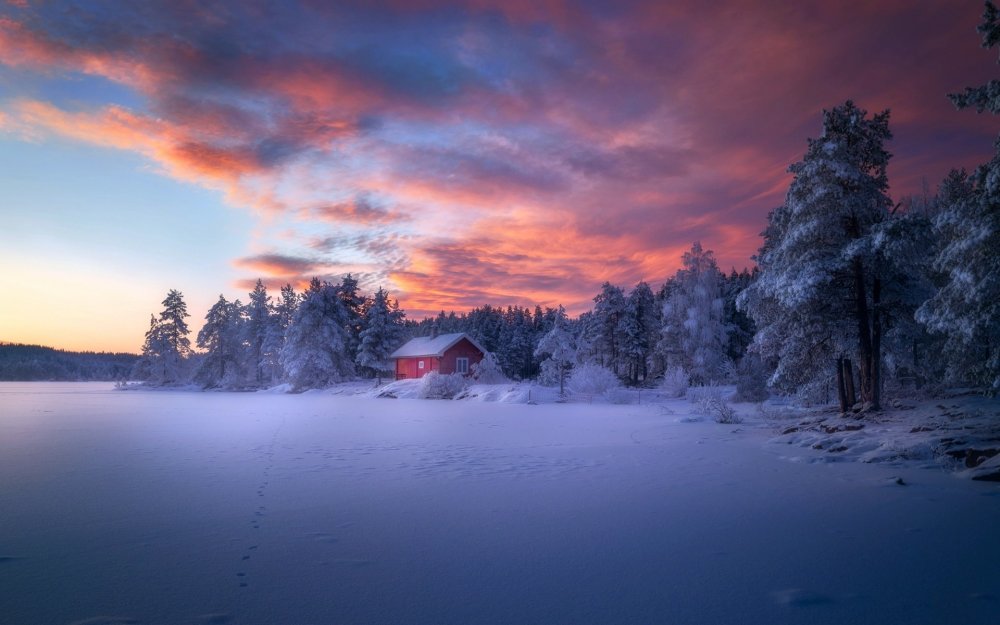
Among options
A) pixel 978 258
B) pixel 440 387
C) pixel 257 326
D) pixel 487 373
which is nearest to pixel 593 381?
pixel 487 373

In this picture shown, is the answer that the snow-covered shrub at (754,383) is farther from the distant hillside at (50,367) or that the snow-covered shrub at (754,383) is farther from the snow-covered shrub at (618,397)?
the distant hillside at (50,367)

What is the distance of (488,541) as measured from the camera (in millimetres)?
5309

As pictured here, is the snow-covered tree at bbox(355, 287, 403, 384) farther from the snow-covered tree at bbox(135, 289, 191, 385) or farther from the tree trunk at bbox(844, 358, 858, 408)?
the tree trunk at bbox(844, 358, 858, 408)

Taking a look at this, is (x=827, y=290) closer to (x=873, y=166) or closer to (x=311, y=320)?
(x=873, y=166)

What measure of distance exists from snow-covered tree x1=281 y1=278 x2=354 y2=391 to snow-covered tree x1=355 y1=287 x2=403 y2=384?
2.84 meters

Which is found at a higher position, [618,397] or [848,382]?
[848,382]

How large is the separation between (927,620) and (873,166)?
55.3ft

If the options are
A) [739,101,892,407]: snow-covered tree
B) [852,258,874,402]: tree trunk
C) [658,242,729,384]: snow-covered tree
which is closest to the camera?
[739,101,892,407]: snow-covered tree

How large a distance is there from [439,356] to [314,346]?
13842mm

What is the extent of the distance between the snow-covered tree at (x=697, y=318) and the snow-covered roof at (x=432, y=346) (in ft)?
64.6

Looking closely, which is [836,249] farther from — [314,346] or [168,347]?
[168,347]

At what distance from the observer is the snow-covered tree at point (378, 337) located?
58.9 meters

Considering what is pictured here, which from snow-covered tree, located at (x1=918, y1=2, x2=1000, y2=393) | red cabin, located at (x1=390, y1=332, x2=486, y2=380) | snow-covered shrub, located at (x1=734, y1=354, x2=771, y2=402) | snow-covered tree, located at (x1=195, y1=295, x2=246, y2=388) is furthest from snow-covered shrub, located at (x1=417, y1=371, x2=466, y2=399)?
snow-covered tree, located at (x1=195, y1=295, x2=246, y2=388)

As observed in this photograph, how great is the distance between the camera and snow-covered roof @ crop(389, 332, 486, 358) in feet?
169
